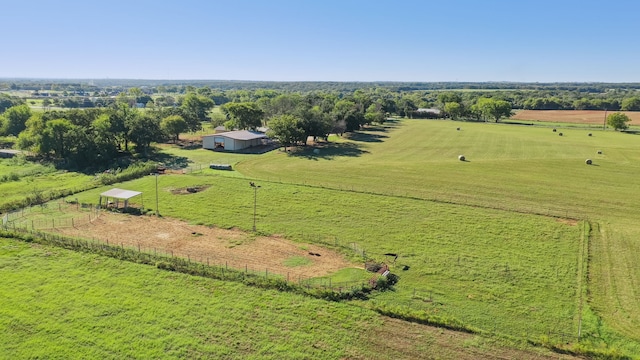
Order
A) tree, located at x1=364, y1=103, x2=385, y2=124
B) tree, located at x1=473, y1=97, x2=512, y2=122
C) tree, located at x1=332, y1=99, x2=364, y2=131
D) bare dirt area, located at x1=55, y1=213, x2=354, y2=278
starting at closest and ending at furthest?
bare dirt area, located at x1=55, y1=213, x2=354, y2=278 < tree, located at x1=332, y1=99, x2=364, y2=131 < tree, located at x1=364, y1=103, x2=385, y2=124 < tree, located at x1=473, y1=97, x2=512, y2=122

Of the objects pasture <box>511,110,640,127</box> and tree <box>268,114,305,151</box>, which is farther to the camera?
pasture <box>511,110,640,127</box>

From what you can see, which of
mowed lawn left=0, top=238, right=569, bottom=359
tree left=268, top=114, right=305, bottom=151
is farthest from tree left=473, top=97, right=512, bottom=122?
Result: mowed lawn left=0, top=238, right=569, bottom=359

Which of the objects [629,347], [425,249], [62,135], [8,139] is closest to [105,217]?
[425,249]

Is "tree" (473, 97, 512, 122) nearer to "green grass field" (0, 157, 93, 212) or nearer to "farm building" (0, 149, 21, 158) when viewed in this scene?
"green grass field" (0, 157, 93, 212)

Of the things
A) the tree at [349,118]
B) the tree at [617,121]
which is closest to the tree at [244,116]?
the tree at [349,118]

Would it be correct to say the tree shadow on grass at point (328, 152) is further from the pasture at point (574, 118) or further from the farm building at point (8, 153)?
the pasture at point (574, 118)

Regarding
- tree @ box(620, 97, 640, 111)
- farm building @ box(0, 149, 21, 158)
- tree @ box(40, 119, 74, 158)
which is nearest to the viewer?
tree @ box(40, 119, 74, 158)

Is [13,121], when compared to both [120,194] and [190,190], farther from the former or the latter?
[120,194]

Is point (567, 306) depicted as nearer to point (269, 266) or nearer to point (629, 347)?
point (629, 347)
